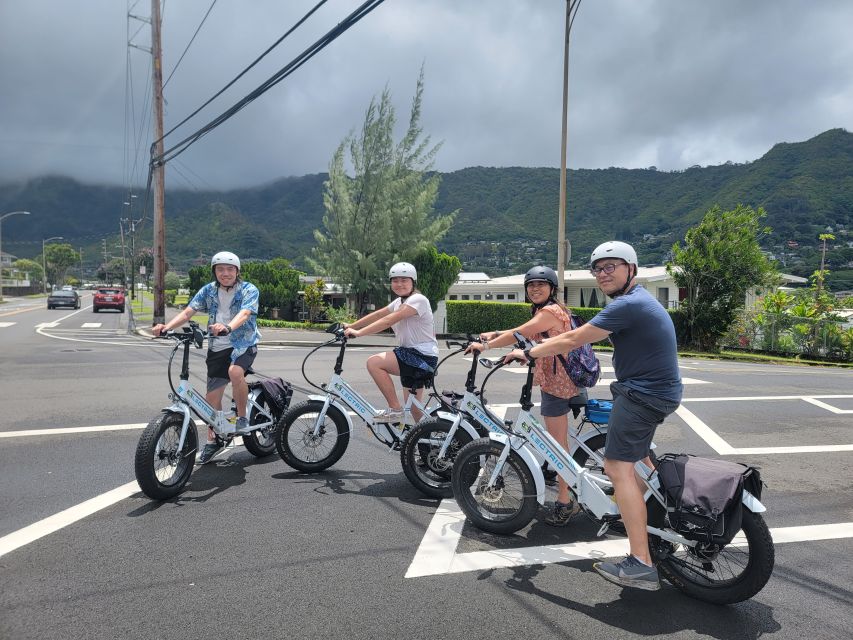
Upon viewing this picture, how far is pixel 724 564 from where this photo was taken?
3459mm

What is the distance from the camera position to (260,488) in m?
5.20

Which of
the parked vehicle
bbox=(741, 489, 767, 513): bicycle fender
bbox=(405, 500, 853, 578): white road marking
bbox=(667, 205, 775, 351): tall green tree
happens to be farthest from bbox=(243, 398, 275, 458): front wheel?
the parked vehicle

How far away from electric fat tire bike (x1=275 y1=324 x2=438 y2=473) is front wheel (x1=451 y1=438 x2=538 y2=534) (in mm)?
1167

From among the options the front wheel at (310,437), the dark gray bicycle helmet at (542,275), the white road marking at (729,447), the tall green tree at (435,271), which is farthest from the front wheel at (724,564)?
the tall green tree at (435,271)

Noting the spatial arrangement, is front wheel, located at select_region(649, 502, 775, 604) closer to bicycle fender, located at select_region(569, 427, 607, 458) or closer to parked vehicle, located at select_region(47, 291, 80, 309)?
bicycle fender, located at select_region(569, 427, 607, 458)

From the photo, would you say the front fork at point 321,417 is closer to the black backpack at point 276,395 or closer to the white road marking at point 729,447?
the black backpack at point 276,395

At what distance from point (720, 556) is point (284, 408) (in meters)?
4.12

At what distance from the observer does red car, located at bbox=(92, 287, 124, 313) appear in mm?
40688

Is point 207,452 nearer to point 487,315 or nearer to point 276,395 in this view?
point 276,395

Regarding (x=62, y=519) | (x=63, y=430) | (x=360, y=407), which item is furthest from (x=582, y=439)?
(x=63, y=430)

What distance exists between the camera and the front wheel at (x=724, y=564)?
Result: 10.6 feet

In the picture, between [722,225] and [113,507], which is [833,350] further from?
[113,507]

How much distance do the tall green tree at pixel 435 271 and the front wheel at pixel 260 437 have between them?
862 inches

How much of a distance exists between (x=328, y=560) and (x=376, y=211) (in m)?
25.5
